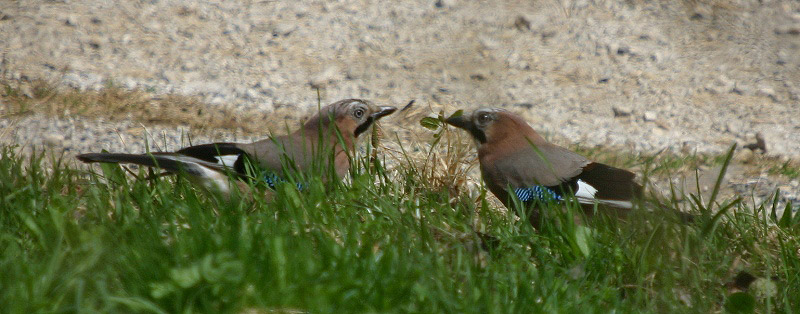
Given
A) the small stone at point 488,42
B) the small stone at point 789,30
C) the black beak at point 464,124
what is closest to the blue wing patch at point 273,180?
the black beak at point 464,124

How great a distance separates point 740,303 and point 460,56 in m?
3.80

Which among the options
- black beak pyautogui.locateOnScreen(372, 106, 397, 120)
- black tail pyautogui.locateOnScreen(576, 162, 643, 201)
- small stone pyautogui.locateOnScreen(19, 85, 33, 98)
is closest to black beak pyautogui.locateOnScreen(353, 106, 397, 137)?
black beak pyautogui.locateOnScreen(372, 106, 397, 120)

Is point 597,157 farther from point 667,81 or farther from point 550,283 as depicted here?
point 550,283

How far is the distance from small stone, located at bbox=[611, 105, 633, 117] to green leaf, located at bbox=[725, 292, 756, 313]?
13.2 ft

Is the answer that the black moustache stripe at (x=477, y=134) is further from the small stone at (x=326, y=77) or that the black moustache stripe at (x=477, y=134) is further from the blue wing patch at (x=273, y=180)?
the small stone at (x=326, y=77)

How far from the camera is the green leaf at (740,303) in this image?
300 centimetres

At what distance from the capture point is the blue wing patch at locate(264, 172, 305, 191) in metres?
3.85

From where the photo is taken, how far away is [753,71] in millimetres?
7469

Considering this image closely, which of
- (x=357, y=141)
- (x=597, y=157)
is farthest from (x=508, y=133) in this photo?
(x=597, y=157)

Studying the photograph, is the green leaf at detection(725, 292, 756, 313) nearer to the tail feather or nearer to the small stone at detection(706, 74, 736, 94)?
the tail feather

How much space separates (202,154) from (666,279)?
92.7 inches

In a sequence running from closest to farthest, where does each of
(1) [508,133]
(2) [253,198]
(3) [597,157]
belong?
(2) [253,198], (1) [508,133], (3) [597,157]

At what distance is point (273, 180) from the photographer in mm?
4004

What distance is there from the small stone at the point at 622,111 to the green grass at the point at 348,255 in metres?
3.14
